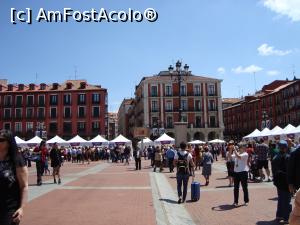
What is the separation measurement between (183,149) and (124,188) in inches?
168

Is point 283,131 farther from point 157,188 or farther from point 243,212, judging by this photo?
point 243,212

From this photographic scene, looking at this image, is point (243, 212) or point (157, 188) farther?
point (157, 188)

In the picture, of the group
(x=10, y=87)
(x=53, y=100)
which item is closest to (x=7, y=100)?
Result: (x=10, y=87)

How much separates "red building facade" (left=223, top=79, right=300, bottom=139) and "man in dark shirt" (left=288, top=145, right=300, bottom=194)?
61.1 m

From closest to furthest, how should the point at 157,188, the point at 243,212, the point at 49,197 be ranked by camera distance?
the point at 243,212 → the point at 49,197 → the point at 157,188

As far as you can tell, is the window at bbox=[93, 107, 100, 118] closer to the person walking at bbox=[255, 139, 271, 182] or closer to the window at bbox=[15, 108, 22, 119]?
the window at bbox=[15, 108, 22, 119]

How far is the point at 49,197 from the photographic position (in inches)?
486

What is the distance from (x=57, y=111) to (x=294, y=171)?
232 ft

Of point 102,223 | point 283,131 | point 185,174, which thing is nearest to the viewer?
point 102,223

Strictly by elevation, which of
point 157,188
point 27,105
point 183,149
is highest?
point 27,105

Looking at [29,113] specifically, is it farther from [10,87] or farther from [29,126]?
[10,87]

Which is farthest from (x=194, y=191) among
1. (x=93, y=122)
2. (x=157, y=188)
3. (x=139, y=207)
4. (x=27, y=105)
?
(x=27, y=105)

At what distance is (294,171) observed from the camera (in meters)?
6.03

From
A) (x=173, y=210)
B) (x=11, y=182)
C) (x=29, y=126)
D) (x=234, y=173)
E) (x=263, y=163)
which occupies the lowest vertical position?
(x=173, y=210)
